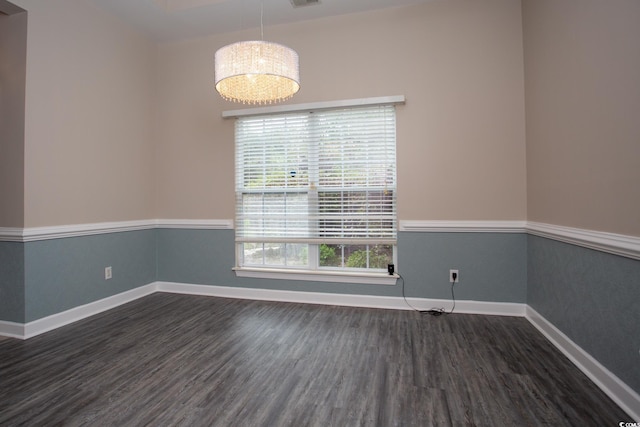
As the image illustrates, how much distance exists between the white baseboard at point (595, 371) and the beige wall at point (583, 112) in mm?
796

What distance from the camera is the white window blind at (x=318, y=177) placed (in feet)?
10.3

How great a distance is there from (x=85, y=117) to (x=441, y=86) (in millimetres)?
3430

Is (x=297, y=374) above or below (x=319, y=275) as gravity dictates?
below

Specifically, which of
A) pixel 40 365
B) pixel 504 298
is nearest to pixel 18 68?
pixel 40 365

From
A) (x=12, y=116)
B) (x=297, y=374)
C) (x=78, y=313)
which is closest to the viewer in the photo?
(x=297, y=374)

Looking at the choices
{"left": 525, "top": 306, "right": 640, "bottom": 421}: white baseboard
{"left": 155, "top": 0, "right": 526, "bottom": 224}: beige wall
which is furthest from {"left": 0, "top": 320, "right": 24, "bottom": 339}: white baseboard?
{"left": 525, "top": 306, "right": 640, "bottom": 421}: white baseboard

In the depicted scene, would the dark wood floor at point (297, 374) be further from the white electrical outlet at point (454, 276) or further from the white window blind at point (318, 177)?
the white window blind at point (318, 177)

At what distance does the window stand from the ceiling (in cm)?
99

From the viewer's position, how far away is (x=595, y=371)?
183 centimetres

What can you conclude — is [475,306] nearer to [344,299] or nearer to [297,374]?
[344,299]

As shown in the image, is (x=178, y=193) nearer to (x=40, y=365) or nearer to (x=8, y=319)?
(x=8, y=319)

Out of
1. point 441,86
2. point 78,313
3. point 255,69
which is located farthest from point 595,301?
point 78,313

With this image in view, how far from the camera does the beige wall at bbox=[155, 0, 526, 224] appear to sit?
9.36ft

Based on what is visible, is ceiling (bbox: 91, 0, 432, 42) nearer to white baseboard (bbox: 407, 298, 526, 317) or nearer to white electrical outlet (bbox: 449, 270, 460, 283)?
white electrical outlet (bbox: 449, 270, 460, 283)
